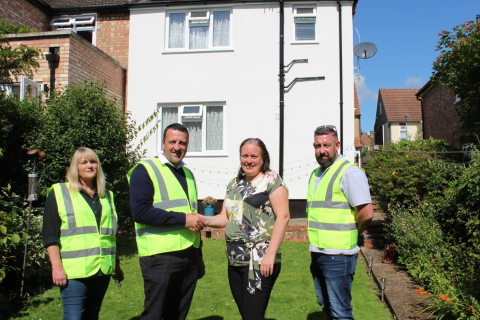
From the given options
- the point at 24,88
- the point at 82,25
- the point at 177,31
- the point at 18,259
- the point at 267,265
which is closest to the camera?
the point at 267,265

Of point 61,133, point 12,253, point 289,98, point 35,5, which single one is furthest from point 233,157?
point 35,5

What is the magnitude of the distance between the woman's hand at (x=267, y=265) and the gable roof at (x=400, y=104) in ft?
117

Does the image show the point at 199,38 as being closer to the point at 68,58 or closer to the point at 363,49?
the point at 68,58

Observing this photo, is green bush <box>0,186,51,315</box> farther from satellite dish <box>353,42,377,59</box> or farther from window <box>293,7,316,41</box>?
satellite dish <box>353,42,377,59</box>

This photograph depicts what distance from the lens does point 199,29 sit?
10492mm

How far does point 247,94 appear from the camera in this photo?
32.5 ft

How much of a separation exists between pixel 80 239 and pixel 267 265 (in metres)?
1.45

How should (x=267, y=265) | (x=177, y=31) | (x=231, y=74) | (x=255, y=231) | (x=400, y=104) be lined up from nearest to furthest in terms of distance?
1. (x=267, y=265)
2. (x=255, y=231)
3. (x=231, y=74)
4. (x=177, y=31)
5. (x=400, y=104)

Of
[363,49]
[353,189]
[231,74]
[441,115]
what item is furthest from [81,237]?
[441,115]

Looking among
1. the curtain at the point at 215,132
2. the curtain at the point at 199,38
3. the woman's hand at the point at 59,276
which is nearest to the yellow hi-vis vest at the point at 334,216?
the woman's hand at the point at 59,276

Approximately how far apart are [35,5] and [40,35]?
341 centimetres

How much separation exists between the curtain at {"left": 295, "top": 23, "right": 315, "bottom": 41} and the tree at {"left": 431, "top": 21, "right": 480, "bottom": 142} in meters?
4.34

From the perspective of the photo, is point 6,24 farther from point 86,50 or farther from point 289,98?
point 289,98

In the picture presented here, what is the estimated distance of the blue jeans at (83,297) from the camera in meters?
2.57
